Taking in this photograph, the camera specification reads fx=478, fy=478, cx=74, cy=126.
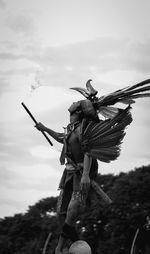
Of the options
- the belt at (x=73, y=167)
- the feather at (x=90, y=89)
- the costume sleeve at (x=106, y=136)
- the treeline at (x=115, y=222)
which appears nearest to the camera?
the costume sleeve at (x=106, y=136)

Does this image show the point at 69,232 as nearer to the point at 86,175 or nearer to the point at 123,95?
the point at 86,175

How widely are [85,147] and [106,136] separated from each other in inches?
18.7

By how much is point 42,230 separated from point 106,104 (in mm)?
70853

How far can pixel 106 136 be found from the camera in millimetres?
9578

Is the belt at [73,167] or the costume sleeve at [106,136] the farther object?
the belt at [73,167]

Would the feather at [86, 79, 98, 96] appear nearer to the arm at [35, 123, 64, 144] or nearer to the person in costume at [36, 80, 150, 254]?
the person in costume at [36, 80, 150, 254]

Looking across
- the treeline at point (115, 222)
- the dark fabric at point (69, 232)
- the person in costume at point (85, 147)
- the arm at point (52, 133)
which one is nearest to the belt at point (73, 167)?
the person in costume at point (85, 147)

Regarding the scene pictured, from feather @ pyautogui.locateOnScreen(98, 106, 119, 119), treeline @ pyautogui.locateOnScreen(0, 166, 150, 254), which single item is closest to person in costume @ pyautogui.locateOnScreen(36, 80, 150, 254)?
feather @ pyautogui.locateOnScreen(98, 106, 119, 119)

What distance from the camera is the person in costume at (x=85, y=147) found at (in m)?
9.27

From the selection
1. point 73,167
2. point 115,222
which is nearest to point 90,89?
point 73,167

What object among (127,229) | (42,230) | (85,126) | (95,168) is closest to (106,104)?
(85,126)

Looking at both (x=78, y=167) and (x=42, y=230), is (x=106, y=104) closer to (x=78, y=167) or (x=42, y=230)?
(x=78, y=167)

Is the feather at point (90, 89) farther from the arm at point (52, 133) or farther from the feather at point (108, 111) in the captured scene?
the arm at point (52, 133)

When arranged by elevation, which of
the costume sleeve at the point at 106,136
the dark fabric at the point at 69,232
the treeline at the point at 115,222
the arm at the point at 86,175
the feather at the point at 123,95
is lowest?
the dark fabric at the point at 69,232
